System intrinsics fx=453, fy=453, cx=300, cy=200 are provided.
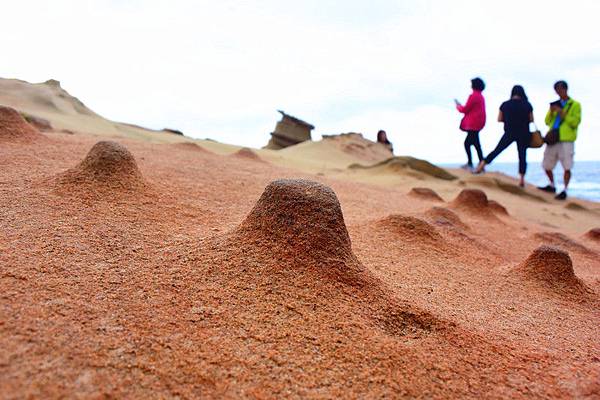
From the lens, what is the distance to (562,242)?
374 centimetres

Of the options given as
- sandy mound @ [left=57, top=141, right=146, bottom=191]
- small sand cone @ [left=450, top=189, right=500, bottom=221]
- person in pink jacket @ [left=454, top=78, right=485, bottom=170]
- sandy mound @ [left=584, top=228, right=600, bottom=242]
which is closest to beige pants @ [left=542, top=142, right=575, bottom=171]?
person in pink jacket @ [left=454, top=78, right=485, bottom=170]

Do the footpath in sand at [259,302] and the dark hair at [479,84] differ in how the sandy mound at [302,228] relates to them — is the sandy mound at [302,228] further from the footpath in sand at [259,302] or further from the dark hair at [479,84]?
the dark hair at [479,84]

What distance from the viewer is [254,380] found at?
44.2 inches

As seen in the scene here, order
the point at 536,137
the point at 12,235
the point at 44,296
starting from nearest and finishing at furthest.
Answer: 1. the point at 44,296
2. the point at 12,235
3. the point at 536,137

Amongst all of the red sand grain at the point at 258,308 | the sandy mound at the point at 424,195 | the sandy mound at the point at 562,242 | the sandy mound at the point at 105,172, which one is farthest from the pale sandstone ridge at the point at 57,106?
the sandy mound at the point at 562,242

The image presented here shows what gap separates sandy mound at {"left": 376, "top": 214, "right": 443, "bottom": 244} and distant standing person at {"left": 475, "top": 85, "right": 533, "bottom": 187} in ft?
16.4

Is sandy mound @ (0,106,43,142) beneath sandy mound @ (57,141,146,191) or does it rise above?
above

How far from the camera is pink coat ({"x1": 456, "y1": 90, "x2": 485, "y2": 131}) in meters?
6.38

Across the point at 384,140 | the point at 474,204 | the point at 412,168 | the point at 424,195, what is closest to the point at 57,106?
the point at 412,168

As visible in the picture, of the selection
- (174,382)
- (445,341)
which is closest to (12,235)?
(174,382)

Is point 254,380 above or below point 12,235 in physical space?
below

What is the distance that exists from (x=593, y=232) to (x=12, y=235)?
4.79 meters

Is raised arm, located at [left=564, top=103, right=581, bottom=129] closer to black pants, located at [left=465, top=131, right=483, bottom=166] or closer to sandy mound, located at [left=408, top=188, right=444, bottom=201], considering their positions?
A: black pants, located at [left=465, top=131, right=483, bottom=166]

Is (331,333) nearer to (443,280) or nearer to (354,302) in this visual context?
(354,302)
